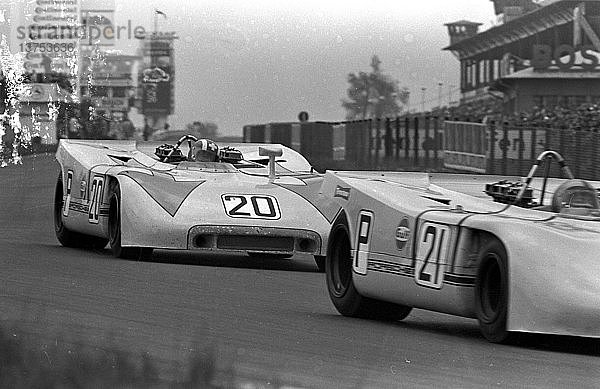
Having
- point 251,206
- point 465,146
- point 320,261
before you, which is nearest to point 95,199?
point 251,206

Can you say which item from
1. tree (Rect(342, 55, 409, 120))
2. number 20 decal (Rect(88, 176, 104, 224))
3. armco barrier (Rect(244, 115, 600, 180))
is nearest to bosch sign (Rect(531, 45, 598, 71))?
armco barrier (Rect(244, 115, 600, 180))

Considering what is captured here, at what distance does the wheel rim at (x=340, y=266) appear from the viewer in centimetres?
805

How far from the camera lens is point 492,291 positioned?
6.70 m

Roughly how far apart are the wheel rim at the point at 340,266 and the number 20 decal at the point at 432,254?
2.69ft

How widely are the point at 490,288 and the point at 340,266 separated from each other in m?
1.55

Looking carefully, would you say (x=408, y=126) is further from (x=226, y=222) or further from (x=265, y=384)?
(x=265, y=384)

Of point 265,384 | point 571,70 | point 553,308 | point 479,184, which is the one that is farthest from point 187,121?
point 571,70

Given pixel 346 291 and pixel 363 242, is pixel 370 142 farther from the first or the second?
pixel 363 242

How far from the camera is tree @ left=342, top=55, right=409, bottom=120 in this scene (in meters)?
11.2

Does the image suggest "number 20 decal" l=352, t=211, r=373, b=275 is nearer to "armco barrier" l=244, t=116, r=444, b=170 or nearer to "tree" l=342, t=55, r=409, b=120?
"tree" l=342, t=55, r=409, b=120

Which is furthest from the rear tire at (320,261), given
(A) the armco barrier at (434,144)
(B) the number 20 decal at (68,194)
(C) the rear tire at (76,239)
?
(A) the armco barrier at (434,144)

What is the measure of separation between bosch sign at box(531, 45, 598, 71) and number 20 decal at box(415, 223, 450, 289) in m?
40.0

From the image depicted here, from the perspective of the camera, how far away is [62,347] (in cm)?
563

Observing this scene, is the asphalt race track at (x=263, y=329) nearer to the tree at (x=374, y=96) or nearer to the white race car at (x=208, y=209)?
the white race car at (x=208, y=209)
